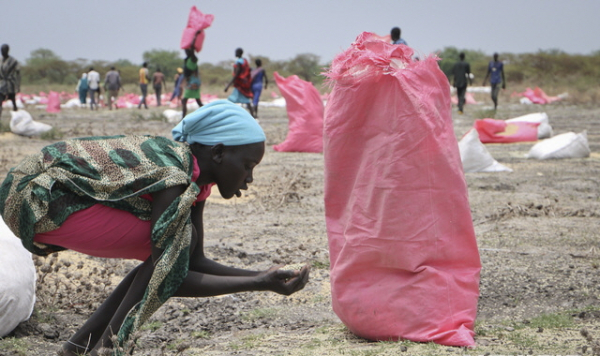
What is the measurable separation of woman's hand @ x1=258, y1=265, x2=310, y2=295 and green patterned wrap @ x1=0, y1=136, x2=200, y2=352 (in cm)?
25

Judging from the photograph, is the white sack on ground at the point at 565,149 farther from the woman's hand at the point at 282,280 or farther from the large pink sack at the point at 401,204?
the woman's hand at the point at 282,280

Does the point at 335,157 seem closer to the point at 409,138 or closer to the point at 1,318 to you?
the point at 409,138

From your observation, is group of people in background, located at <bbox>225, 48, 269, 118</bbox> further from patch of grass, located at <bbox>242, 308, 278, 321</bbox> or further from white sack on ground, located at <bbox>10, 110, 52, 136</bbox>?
patch of grass, located at <bbox>242, 308, 278, 321</bbox>

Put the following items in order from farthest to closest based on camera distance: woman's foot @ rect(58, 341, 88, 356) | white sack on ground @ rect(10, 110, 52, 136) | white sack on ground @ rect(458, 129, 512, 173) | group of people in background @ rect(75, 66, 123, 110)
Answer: group of people in background @ rect(75, 66, 123, 110)
white sack on ground @ rect(10, 110, 52, 136)
white sack on ground @ rect(458, 129, 512, 173)
woman's foot @ rect(58, 341, 88, 356)

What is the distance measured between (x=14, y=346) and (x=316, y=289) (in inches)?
53.1

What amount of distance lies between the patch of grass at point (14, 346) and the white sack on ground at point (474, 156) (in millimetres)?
4997

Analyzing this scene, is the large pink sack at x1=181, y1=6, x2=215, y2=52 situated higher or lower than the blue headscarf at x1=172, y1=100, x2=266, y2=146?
higher

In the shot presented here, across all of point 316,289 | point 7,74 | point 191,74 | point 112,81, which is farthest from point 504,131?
point 112,81

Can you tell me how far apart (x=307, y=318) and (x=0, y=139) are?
8846 mm

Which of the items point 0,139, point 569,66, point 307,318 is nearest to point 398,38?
point 0,139

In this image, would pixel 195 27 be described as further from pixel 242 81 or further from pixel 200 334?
pixel 200 334

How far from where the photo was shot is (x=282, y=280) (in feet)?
6.84

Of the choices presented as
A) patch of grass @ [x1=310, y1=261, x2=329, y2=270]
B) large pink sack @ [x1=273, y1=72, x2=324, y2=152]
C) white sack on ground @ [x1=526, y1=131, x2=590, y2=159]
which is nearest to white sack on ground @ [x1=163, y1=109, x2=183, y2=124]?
large pink sack @ [x1=273, y1=72, x2=324, y2=152]

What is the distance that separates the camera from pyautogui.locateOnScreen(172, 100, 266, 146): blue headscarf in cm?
226
